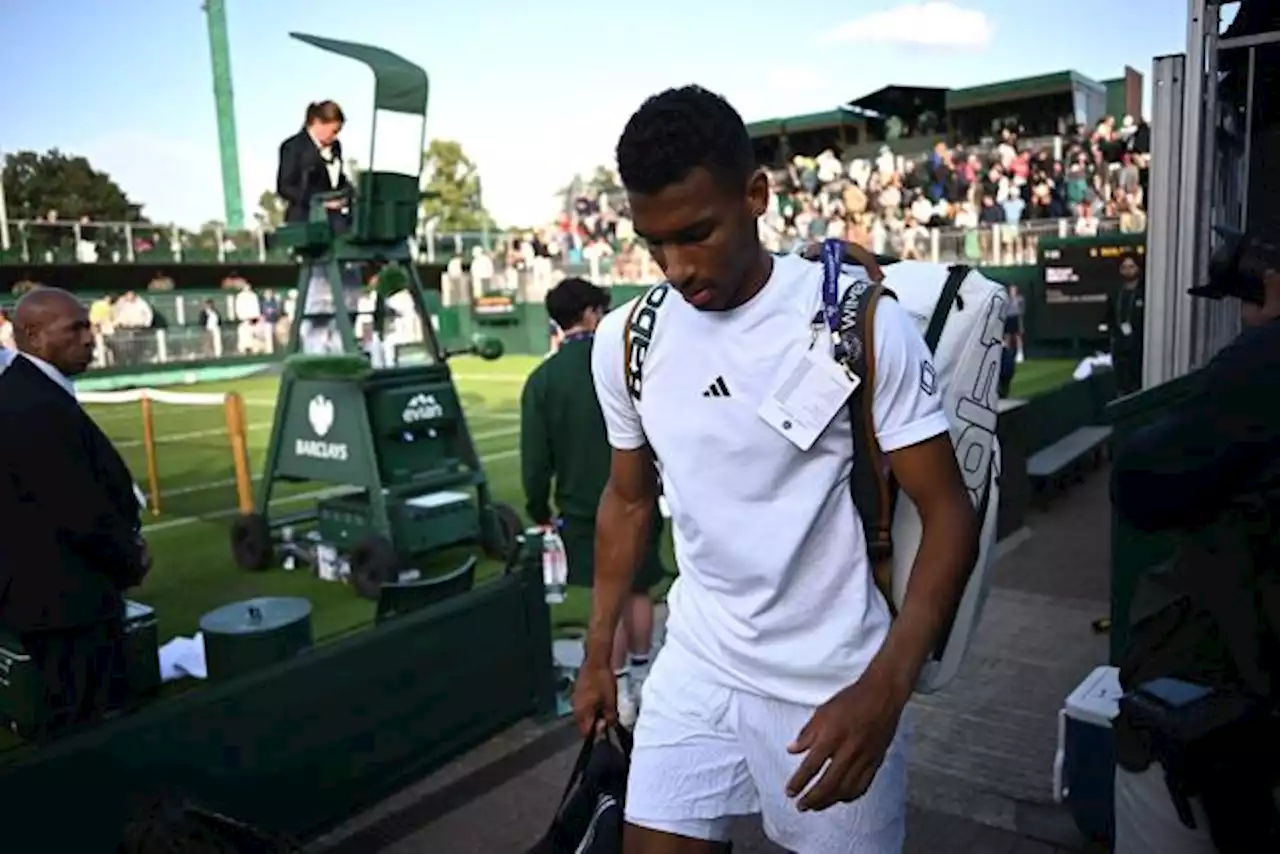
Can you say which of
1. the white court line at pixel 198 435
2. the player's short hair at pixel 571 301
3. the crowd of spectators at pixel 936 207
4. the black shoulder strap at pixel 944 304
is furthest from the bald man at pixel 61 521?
the crowd of spectators at pixel 936 207

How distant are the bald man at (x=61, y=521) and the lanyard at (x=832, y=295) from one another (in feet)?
10.7

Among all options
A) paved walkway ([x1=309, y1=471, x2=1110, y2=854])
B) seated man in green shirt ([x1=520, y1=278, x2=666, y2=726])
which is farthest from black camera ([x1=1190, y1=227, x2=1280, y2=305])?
seated man in green shirt ([x1=520, y1=278, x2=666, y2=726])

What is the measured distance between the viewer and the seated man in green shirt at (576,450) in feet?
16.8

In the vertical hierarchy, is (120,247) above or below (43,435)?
above

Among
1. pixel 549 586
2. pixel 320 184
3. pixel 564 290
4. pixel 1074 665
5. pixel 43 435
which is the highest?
pixel 320 184

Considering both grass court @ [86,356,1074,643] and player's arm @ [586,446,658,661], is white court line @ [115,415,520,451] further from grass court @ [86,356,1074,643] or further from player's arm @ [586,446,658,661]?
player's arm @ [586,446,658,661]

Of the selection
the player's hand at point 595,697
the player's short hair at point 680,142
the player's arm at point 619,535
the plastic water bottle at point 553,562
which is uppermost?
the player's short hair at point 680,142

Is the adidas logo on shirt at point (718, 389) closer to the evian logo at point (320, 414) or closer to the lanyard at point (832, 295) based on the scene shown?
the lanyard at point (832, 295)

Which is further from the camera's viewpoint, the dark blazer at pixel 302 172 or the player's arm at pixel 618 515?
the dark blazer at pixel 302 172

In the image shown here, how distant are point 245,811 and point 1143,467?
307cm

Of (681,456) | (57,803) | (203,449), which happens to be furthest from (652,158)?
(203,449)

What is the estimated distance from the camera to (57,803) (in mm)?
3170

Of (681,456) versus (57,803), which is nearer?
(681,456)

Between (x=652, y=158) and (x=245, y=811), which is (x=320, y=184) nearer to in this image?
(x=245, y=811)
